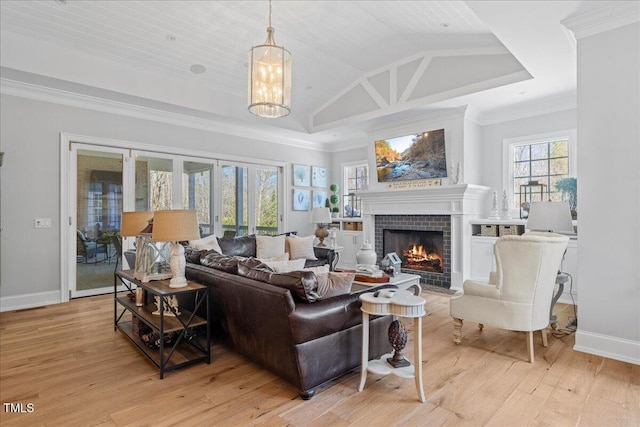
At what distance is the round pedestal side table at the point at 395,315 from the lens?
89.5 inches

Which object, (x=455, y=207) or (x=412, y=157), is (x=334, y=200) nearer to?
(x=412, y=157)

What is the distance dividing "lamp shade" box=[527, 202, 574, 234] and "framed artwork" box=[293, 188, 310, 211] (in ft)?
16.2

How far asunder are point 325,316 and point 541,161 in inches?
194

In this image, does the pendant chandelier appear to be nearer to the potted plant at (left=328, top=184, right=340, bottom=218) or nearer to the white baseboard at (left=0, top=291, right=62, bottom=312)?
the white baseboard at (left=0, top=291, right=62, bottom=312)

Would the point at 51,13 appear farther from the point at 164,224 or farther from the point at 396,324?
the point at 396,324

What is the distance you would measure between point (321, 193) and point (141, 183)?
13.3ft

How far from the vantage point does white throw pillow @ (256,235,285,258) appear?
547 cm

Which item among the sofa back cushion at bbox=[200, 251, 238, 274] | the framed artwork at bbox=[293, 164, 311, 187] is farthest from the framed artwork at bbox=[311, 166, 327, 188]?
the sofa back cushion at bbox=[200, 251, 238, 274]

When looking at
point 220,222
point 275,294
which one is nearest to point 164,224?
point 275,294

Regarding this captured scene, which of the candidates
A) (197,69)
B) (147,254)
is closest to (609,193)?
(147,254)

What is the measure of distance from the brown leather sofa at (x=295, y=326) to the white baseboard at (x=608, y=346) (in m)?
1.80

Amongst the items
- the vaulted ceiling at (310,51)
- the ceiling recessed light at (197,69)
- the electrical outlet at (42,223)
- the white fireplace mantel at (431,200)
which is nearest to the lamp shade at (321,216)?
the white fireplace mantel at (431,200)

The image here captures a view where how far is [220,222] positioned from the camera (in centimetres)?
657

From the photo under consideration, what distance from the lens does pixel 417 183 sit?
616cm
